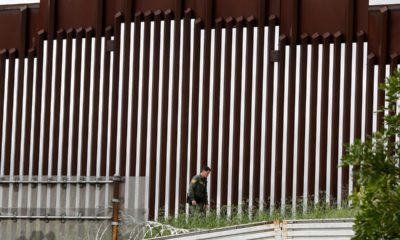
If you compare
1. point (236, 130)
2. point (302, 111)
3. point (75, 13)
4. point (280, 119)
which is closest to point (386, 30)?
point (302, 111)

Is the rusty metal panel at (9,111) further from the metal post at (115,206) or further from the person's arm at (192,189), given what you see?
the metal post at (115,206)

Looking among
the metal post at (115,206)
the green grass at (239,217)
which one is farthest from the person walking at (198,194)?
the metal post at (115,206)

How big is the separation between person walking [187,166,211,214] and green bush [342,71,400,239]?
10245mm

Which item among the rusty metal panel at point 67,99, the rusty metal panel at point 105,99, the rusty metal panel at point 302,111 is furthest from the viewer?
the rusty metal panel at point 67,99

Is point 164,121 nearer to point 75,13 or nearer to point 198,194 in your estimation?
point 198,194

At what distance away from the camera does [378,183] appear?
47.3 feet

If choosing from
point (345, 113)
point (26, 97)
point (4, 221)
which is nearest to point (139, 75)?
point (26, 97)

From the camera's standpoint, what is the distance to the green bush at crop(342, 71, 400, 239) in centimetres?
1432

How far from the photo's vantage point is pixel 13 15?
93.6 ft

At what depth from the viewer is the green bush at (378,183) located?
14320 mm

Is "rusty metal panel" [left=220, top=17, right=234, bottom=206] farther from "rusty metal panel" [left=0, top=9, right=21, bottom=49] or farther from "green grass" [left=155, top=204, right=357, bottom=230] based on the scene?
"rusty metal panel" [left=0, top=9, right=21, bottom=49]

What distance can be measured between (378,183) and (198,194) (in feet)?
36.2

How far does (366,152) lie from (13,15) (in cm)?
1520

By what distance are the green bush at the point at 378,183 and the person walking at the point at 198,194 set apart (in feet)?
33.6
